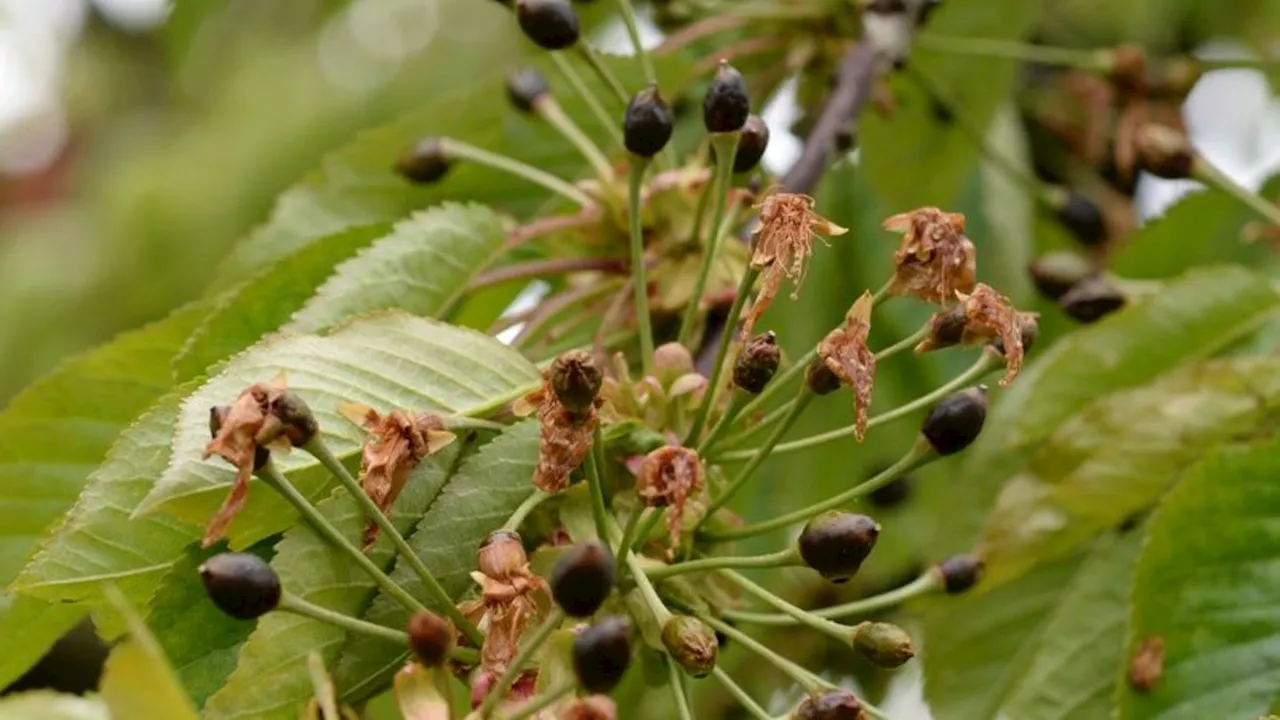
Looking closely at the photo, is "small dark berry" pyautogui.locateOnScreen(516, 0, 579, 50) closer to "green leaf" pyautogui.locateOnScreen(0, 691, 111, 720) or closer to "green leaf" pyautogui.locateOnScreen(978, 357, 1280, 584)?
"green leaf" pyautogui.locateOnScreen(978, 357, 1280, 584)

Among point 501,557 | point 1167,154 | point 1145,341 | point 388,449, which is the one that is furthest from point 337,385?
point 1167,154

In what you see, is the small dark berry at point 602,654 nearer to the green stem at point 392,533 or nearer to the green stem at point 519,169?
the green stem at point 392,533

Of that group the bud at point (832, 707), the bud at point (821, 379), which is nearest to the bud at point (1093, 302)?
the bud at point (821, 379)

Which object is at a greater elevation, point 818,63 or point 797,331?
point 818,63

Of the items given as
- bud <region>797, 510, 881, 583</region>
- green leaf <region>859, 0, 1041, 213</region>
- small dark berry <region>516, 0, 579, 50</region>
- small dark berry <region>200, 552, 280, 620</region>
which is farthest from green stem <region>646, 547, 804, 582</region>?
green leaf <region>859, 0, 1041, 213</region>

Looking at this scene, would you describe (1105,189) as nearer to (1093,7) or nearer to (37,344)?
(1093,7)

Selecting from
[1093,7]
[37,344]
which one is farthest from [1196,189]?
[37,344]
